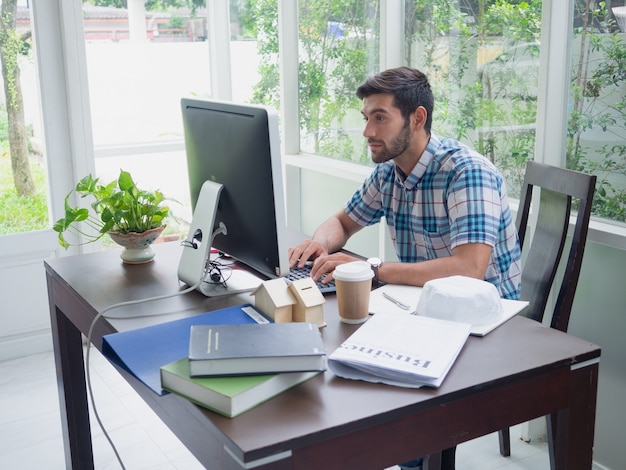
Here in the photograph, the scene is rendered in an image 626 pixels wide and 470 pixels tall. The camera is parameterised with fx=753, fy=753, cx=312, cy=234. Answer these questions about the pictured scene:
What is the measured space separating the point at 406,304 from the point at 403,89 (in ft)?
2.44

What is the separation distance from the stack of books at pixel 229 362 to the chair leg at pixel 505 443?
1.30 meters

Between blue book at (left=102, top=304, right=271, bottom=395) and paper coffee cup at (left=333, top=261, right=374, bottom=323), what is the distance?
0.54 ft

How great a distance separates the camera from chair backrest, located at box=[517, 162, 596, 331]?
2.09m

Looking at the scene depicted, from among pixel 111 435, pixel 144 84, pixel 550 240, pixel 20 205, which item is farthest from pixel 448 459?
pixel 144 84

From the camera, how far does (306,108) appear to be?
149 inches

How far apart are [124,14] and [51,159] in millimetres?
809

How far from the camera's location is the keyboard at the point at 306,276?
70.6 inches

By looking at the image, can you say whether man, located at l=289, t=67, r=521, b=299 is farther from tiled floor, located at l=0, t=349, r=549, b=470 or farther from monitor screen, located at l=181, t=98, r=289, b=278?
tiled floor, located at l=0, t=349, r=549, b=470

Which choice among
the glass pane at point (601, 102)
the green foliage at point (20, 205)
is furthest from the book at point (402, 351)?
the green foliage at point (20, 205)

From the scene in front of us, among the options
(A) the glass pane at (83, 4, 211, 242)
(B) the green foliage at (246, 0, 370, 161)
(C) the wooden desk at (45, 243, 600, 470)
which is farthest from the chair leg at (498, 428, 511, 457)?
(A) the glass pane at (83, 4, 211, 242)

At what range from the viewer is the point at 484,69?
8.68 feet

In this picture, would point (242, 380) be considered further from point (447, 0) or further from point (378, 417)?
point (447, 0)

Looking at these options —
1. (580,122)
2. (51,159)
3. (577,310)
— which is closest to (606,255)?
(577,310)

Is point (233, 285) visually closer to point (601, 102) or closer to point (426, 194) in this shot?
point (426, 194)
